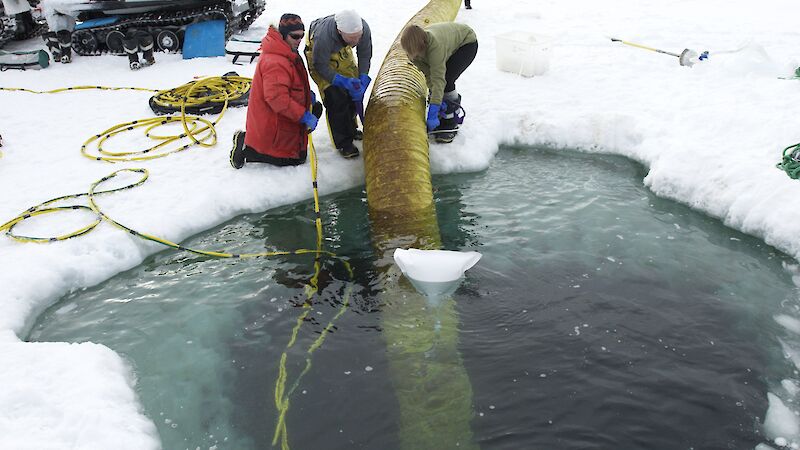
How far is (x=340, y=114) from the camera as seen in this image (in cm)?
582

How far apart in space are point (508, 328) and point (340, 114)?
9.93ft

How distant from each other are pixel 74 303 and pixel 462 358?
3013 millimetres

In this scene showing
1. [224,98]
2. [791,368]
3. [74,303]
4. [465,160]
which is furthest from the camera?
[224,98]

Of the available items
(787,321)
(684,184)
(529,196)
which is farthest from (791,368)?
(529,196)

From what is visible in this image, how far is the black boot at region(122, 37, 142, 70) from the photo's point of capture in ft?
31.0

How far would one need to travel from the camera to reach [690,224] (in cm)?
504

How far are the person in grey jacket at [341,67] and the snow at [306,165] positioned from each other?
360 mm

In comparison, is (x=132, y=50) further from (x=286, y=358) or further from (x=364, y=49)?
(x=286, y=358)

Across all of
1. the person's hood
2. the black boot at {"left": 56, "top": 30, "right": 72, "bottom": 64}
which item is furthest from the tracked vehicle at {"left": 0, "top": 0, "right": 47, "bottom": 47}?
the person's hood

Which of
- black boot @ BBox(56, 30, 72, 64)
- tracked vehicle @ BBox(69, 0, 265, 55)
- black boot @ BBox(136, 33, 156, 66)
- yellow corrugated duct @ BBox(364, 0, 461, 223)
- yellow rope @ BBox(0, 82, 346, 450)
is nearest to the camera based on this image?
yellow rope @ BBox(0, 82, 346, 450)

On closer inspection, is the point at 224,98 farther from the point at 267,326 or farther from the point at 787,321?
the point at 787,321

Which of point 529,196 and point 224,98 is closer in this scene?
point 529,196

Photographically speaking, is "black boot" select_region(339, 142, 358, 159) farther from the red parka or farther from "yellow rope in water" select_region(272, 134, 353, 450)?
"yellow rope in water" select_region(272, 134, 353, 450)

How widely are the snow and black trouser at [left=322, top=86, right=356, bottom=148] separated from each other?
10.2 inches
